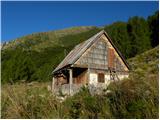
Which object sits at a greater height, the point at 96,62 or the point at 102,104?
the point at 96,62

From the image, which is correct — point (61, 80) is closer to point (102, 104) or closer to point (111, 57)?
point (111, 57)

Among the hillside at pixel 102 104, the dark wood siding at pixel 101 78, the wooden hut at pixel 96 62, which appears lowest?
the hillside at pixel 102 104

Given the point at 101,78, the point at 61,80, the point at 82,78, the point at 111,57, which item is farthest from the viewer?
the point at 61,80

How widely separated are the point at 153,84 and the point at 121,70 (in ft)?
71.1

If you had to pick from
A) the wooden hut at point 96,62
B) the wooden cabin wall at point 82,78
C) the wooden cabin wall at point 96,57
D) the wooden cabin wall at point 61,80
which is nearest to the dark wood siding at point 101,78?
the wooden hut at point 96,62

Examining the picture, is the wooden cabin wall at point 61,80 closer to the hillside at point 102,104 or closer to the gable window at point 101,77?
the gable window at point 101,77

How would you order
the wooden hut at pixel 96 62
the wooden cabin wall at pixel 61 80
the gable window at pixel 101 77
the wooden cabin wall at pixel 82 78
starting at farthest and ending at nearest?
1. the wooden cabin wall at pixel 61 80
2. the gable window at pixel 101 77
3. the wooden cabin wall at pixel 82 78
4. the wooden hut at pixel 96 62

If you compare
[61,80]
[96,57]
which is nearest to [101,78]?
[96,57]

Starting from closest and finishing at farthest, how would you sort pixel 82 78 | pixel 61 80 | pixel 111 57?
pixel 82 78, pixel 111 57, pixel 61 80

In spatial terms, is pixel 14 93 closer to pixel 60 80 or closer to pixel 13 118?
pixel 13 118

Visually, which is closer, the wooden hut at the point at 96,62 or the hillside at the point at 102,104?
the hillside at the point at 102,104

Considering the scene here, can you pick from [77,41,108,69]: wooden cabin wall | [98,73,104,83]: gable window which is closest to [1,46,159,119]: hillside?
[77,41,108,69]: wooden cabin wall

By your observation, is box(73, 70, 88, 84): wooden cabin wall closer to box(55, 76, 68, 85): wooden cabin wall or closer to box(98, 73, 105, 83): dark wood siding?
box(98, 73, 105, 83): dark wood siding

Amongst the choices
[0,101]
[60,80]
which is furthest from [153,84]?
[60,80]
